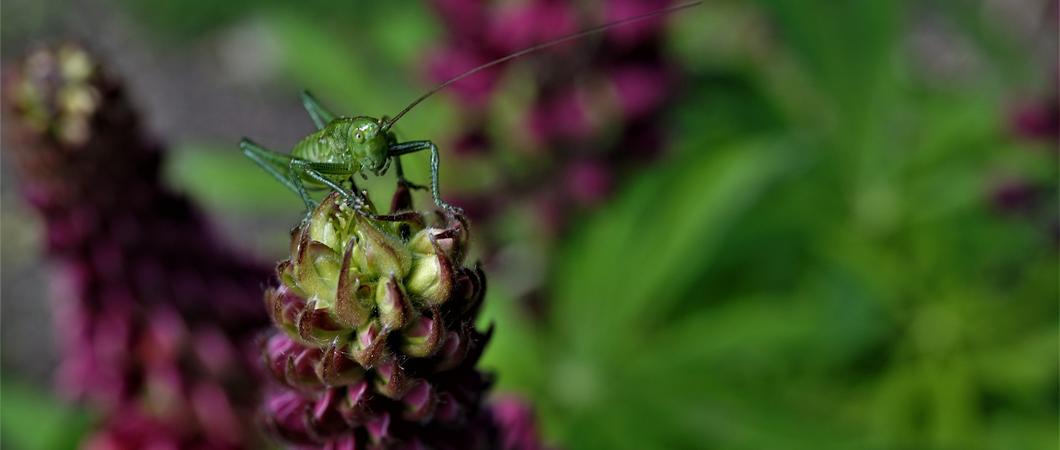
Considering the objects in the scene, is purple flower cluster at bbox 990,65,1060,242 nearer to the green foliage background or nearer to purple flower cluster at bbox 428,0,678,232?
the green foliage background

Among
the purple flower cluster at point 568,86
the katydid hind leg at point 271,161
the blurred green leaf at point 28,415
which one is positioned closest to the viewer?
the katydid hind leg at point 271,161

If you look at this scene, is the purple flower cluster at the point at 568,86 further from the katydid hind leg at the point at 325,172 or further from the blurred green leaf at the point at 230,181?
the katydid hind leg at the point at 325,172

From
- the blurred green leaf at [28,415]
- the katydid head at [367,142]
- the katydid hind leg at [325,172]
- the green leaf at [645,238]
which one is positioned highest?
the green leaf at [645,238]

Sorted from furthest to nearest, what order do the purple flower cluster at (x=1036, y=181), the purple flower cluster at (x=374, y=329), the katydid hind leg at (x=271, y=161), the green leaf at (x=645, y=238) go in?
the purple flower cluster at (x=1036, y=181), the green leaf at (x=645, y=238), the katydid hind leg at (x=271, y=161), the purple flower cluster at (x=374, y=329)

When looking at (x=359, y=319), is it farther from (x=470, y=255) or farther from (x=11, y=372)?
(x=11, y=372)

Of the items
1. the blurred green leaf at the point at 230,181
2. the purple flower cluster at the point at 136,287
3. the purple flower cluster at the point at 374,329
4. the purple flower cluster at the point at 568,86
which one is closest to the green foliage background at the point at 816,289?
the purple flower cluster at the point at 568,86

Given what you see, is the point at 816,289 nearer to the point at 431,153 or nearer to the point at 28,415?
the point at 431,153

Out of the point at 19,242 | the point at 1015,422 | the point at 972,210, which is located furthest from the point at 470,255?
the point at 19,242

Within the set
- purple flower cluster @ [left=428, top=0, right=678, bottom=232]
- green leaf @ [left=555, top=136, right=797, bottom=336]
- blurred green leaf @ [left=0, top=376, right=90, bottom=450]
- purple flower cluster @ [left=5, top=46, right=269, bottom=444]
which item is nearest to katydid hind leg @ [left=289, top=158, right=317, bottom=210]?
purple flower cluster @ [left=5, top=46, right=269, bottom=444]
